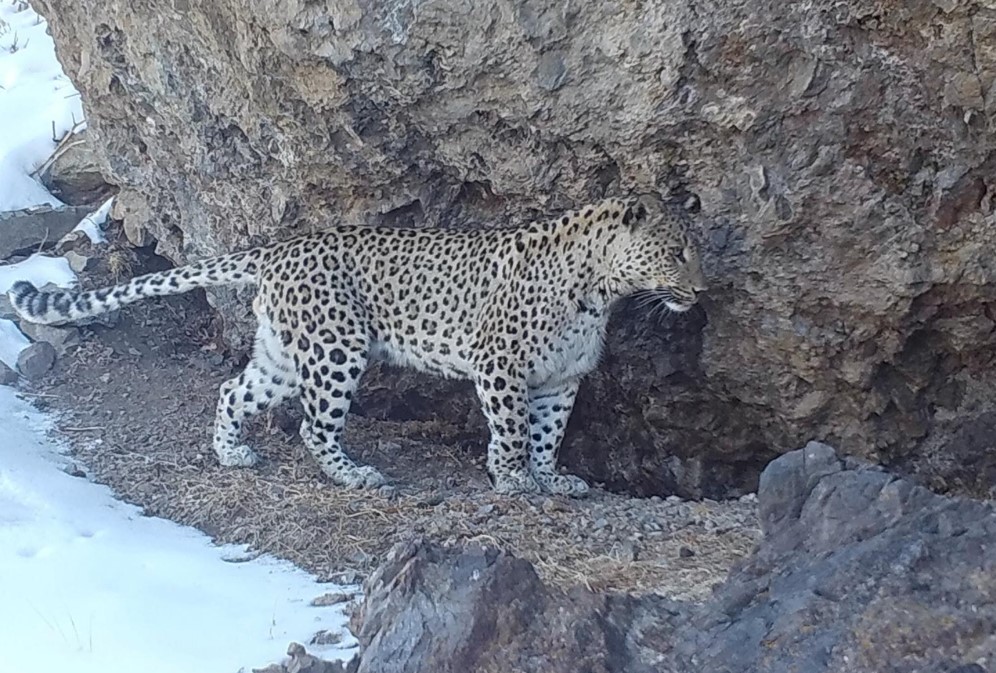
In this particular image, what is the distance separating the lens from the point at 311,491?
310 inches

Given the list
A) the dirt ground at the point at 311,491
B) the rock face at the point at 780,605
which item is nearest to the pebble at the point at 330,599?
the dirt ground at the point at 311,491

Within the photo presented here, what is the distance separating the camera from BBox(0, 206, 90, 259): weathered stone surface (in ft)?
35.6

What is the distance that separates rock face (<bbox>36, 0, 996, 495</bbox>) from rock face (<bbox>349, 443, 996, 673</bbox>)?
2732 millimetres

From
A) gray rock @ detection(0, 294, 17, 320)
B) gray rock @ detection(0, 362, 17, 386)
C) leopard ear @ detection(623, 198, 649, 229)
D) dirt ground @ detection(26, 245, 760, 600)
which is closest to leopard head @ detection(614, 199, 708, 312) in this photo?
leopard ear @ detection(623, 198, 649, 229)

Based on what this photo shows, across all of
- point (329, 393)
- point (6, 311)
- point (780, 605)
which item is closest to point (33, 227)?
point (6, 311)

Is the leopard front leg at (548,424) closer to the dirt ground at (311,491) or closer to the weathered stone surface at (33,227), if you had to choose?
the dirt ground at (311,491)

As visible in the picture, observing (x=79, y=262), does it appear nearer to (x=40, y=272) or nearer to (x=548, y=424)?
(x=40, y=272)

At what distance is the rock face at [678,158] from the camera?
6.61m

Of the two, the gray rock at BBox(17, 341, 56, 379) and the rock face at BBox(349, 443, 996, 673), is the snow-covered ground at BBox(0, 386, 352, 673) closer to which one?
the rock face at BBox(349, 443, 996, 673)

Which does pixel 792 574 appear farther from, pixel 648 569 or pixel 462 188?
pixel 462 188

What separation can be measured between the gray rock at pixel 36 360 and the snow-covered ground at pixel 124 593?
6.01 ft

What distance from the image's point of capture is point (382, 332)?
8.56m

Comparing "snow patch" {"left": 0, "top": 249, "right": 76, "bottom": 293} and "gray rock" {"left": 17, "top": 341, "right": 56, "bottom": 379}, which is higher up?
"snow patch" {"left": 0, "top": 249, "right": 76, "bottom": 293}

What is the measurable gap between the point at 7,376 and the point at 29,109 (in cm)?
436
